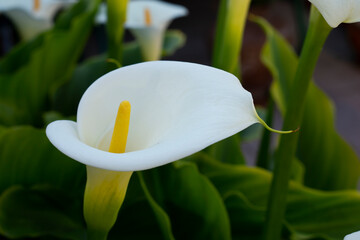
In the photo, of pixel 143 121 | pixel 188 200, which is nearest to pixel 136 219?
pixel 188 200

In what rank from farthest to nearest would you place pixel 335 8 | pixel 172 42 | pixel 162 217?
pixel 172 42 < pixel 162 217 < pixel 335 8

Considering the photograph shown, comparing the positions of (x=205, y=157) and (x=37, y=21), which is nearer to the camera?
(x=205, y=157)

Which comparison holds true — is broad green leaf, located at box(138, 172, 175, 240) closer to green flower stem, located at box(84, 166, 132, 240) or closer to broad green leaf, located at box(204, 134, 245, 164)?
green flower stem, located at box(84, 166, 132, 240)

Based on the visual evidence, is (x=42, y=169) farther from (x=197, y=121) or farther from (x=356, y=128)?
(x=356, y=128)

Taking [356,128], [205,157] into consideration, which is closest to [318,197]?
[205,157]

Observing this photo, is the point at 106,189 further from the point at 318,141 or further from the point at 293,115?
the point at 318,141

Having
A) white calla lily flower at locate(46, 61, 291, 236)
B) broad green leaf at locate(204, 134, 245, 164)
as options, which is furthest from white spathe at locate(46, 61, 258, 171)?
broad green leaf at locate(204, 134, 245, 164)
